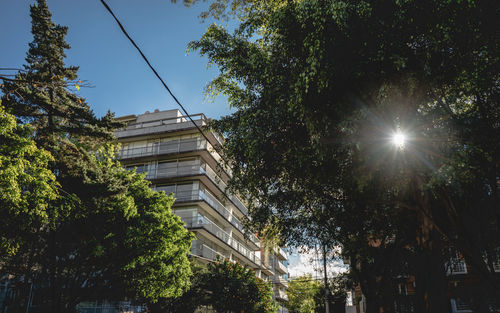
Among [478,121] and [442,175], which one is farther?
[478,121]

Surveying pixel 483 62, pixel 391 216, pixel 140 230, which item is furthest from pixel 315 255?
pixel 483 62

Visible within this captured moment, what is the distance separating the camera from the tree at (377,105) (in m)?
7.03

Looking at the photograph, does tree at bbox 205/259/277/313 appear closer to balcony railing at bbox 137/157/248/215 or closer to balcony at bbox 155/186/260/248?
balcony at bbox 155/186/260/248

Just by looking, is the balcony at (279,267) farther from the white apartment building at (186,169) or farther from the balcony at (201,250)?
the balcony at (201,250)

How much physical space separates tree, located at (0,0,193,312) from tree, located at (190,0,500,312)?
28.4 ft

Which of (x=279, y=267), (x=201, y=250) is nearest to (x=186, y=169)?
(x=201, y=250)

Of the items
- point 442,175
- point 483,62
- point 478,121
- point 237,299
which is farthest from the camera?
point 237,299

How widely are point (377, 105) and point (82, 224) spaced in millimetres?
16507

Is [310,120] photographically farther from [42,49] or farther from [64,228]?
[64,228]

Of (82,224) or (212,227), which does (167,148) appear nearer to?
(212,227)

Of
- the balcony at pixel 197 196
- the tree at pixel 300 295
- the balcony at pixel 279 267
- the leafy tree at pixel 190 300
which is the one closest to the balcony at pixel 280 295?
the tree at pixel 300 295

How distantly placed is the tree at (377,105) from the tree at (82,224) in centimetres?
864

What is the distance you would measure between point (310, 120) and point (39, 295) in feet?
62.9

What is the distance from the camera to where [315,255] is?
15.6 meters
